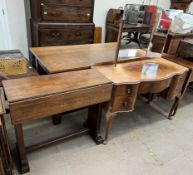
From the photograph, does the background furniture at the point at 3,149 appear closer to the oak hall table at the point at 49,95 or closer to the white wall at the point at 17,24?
the oak hall table at the point at 49,95

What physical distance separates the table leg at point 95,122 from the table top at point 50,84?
0.37 m

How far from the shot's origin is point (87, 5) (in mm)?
2957

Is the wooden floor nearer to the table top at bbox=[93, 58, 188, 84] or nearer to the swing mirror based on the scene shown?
the table top at bbox=[93, 58, 188, 84]

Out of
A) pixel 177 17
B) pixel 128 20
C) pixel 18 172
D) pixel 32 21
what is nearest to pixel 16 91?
pixel 18 172

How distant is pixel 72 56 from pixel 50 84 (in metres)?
0.70

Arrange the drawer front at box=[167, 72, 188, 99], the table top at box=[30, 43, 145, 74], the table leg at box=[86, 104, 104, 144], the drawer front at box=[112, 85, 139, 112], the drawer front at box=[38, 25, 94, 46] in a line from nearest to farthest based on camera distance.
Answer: the drawer front at box=[112, 85, 139, 112] < the table top at box=[30, 43, 145, 74] < the table leg at box=[86, 104, 104, 144] < the drawer front at box=[167, 72, 188, 99] < the drawer front at box=[38, 25, 94, 46]

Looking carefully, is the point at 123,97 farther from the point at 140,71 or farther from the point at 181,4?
the point at 181,4

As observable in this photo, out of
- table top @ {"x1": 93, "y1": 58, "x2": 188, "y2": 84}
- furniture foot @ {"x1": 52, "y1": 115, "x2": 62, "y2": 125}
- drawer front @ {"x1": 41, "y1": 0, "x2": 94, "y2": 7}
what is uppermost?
drawer front @ {"x1": 41, "y1": 0, "x2": 94, "y2": 7}

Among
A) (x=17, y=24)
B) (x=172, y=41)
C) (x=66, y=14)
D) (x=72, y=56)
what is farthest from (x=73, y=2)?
(x=172, y=41)

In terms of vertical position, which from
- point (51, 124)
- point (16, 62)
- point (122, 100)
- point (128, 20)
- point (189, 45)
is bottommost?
point (51, 124)

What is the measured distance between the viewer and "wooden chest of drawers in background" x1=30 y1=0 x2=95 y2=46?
2.68 m

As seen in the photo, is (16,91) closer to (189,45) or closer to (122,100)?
(122,100)

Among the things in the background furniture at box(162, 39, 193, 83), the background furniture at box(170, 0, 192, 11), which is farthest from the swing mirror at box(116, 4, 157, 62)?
the background furniture at box(170, 0, 192, 11)

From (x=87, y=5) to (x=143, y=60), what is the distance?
153cm
